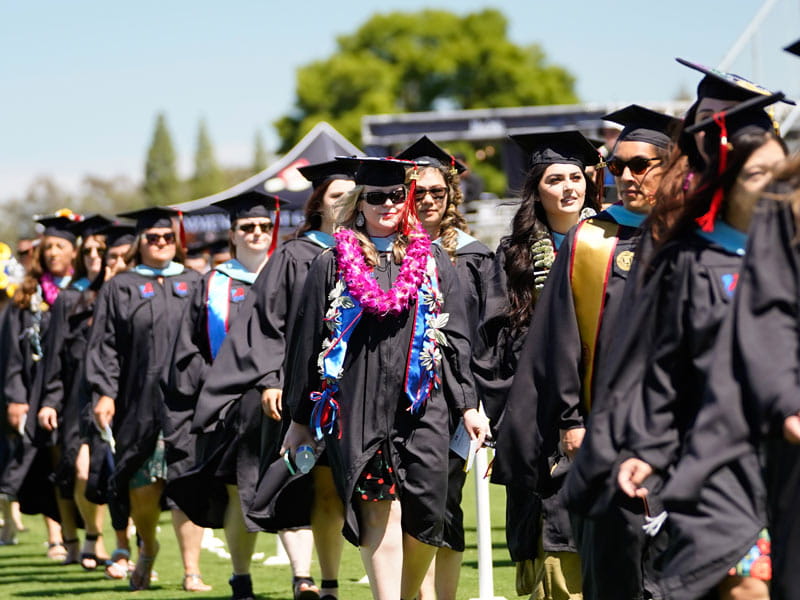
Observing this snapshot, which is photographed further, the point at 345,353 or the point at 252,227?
the point at 252,227

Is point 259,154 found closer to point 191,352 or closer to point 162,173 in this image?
point 162,173

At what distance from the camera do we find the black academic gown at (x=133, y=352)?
9797 mm

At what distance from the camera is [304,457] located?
6844 millimetres

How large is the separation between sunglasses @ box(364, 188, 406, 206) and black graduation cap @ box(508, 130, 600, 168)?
1.88 feet

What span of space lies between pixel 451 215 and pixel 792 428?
14.7 ft

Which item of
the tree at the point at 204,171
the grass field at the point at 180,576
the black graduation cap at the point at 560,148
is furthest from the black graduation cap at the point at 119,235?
the tree at the point at 204,171

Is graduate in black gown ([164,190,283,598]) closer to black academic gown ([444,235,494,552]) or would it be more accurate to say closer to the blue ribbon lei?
black academic gown ([444,235,494,552])

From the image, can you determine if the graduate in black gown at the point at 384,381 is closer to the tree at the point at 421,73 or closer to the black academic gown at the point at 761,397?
the black academic gown at the point at 761,397

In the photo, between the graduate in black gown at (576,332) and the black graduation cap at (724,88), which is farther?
the graduate in black gown at (576,332)

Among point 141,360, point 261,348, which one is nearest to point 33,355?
point 141,360

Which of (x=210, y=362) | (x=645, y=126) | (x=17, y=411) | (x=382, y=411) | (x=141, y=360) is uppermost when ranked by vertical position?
(x=645, y=126)

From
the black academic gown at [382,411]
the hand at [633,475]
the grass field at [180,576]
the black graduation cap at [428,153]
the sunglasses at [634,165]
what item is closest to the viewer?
the hand at [633,475]

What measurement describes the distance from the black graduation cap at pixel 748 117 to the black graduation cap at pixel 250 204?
4777mm

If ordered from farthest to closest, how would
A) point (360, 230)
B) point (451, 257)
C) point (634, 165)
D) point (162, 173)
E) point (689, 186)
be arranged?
point (162, 173), point (451, 257), point (360, 230), point (634, 165), point (689, 186)
